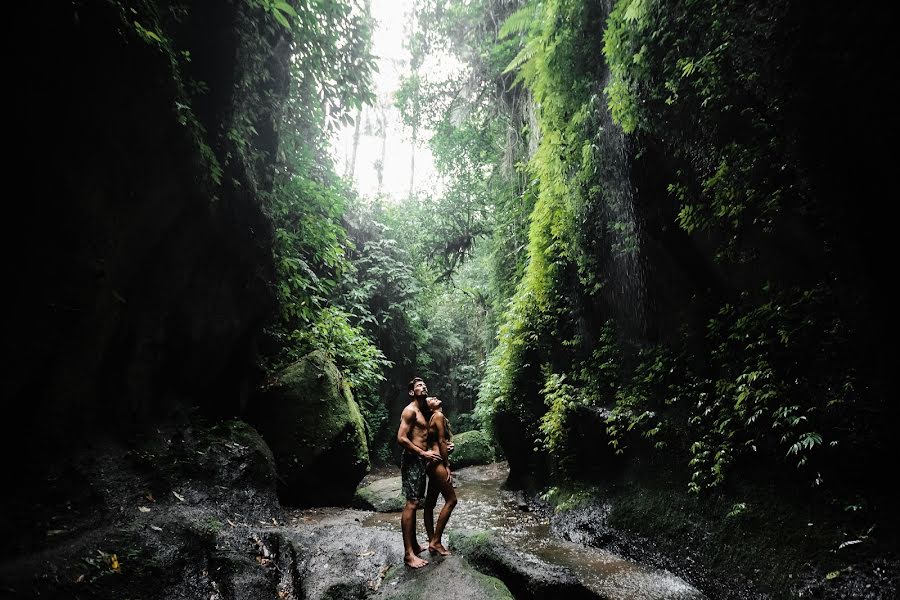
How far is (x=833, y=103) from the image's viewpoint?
4051 millimetres

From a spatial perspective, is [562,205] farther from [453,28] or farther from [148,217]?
[453,28]

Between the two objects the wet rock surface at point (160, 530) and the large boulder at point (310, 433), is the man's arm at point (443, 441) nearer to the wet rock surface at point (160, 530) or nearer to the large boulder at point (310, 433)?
the wet rock surface at point (160, 530)

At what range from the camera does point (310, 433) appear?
329 inches

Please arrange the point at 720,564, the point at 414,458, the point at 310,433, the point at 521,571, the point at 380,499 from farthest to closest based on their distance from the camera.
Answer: the point at 380,499 → the point at 310,433 → the point at 414,458 → the point at 720,564 → the point at 521,571

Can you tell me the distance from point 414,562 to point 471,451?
12115 mm

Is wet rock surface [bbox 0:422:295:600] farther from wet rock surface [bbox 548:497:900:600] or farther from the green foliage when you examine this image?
the green foliage

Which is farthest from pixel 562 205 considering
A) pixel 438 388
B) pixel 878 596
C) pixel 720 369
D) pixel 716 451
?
pixel 438 388

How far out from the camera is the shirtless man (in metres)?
4.68

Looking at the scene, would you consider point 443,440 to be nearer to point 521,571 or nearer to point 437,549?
point 437,549

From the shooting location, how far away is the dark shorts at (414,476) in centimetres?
484

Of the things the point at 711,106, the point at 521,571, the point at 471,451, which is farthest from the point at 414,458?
the point at 471,451

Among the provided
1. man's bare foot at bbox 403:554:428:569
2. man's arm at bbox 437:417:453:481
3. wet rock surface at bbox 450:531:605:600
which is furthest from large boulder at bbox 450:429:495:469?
man's bare foot at bbox 403:554:428:569

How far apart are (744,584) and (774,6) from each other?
587 cm

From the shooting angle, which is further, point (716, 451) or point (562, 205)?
point (562, 205)
